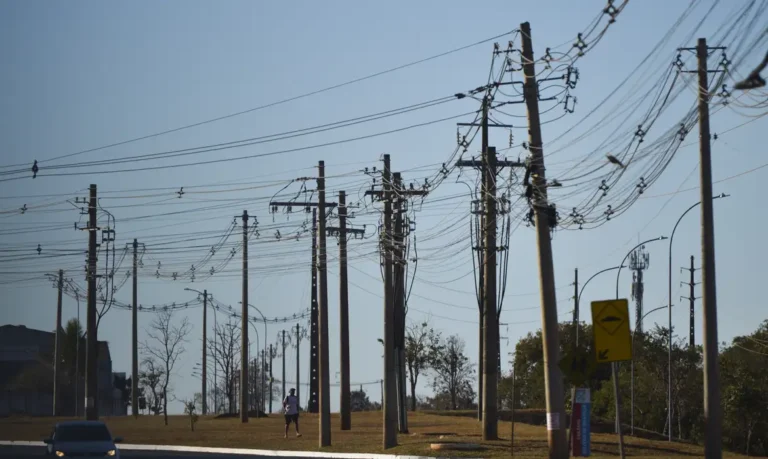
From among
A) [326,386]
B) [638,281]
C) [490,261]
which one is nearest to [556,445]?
[490,261]

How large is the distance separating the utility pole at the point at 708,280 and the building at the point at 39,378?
86.0 meters

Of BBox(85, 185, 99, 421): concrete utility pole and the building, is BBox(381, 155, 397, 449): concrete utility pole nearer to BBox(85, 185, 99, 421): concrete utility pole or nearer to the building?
BBox(85, 185, 99, 421): concrete utility pole

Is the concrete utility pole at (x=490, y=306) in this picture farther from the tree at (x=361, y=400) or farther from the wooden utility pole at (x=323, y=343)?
the tree at (x=361, y=400)

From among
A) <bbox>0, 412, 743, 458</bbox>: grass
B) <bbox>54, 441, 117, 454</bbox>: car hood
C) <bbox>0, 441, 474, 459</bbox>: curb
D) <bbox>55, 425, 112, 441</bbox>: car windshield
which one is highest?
<bbox>55, 425, 112, 441</bbox>: car windshield

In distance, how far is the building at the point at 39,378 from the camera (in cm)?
12281

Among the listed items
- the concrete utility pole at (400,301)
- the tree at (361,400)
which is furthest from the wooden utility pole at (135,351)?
the tree at (361,400)

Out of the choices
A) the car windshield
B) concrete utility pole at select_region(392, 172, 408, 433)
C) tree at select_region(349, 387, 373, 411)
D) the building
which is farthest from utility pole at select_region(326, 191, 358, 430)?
tree at select_region(349, 387, 373, 411)

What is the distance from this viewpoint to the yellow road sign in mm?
A: 27828

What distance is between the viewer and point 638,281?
114 m

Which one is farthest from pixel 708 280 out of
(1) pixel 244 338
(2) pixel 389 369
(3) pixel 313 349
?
(3) pixel 313 349

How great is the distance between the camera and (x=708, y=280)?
2973cm

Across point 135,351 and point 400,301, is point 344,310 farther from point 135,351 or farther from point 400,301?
point 135,351

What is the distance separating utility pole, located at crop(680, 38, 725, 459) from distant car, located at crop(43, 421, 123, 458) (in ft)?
49.4

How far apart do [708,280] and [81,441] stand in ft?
53.9
